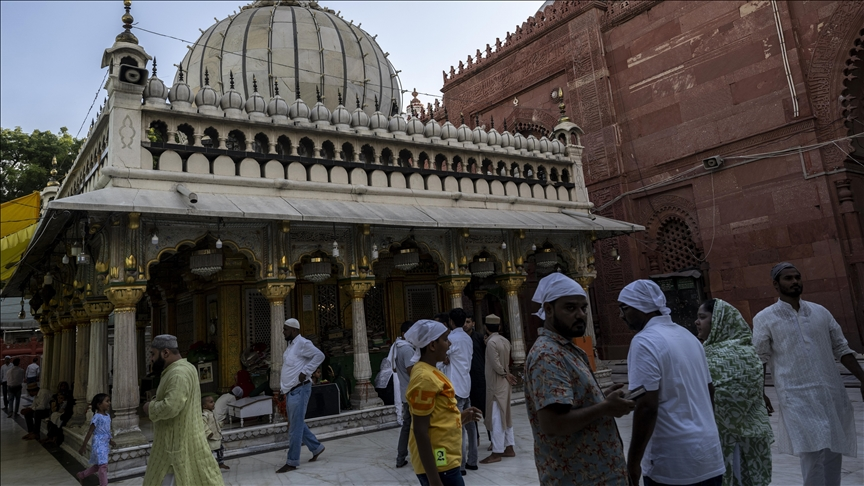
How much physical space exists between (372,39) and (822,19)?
981 cm

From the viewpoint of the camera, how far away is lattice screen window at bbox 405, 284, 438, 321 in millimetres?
11992

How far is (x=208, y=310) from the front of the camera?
34.4 feet

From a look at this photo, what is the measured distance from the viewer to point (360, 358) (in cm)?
859

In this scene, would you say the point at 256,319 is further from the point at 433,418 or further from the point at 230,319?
the point at 433,418

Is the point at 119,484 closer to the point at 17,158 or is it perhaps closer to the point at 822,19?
the point at 822,19

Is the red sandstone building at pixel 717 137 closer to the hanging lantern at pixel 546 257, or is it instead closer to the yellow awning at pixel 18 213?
the hanging lantern at pixel 546 257

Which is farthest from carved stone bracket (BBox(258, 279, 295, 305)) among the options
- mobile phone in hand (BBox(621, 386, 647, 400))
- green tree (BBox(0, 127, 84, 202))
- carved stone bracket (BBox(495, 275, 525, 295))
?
green tree (BBox(0, 127, 84, 202))

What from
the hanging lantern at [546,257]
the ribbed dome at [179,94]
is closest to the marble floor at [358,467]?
the hanging lantern at [546,257]

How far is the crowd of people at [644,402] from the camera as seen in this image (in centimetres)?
234

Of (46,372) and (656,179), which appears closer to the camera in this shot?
(46,372)

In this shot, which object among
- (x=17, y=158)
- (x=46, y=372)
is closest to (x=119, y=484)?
(x=46, y=372)

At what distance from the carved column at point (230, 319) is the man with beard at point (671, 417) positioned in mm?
8286

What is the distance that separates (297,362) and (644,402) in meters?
4.40

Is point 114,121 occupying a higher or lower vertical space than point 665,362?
higher
